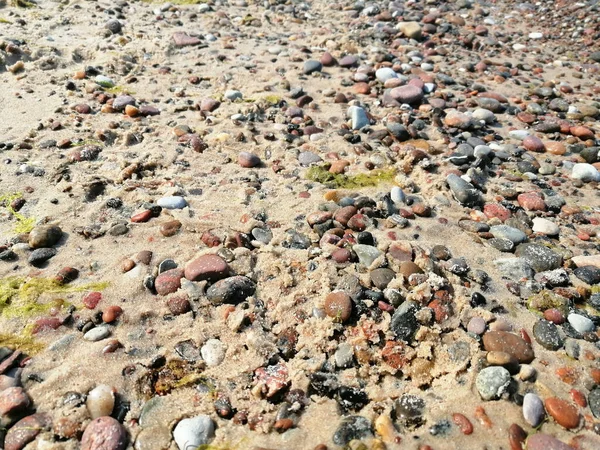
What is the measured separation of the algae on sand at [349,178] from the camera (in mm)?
4188

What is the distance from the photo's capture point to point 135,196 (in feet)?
12.7

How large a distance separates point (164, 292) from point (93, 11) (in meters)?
5.89

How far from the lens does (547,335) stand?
2.83 m

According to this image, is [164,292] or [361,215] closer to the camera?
[164,292]

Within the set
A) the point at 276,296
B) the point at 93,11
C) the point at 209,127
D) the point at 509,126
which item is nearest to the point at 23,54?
the point at 93,11

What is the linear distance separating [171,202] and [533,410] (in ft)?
9.11

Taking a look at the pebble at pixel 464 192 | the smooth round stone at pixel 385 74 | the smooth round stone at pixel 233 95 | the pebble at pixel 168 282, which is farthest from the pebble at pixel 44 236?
the smooth round stone at pixel 385 74

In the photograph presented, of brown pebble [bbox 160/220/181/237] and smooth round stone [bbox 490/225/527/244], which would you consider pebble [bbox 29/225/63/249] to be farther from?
smooth round stone [bbox 490/225/527/244]

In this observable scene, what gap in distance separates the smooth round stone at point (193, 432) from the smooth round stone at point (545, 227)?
279 cm

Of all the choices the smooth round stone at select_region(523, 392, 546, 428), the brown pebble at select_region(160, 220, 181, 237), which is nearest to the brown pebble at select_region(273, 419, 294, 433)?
the smooth round stone at select_region(523, 392, 546, 428)

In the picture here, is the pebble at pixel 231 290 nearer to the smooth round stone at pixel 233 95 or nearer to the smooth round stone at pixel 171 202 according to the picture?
the smooth round stone at pixel 171 202

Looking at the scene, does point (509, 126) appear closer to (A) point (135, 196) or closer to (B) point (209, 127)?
(B) point (209, 127)

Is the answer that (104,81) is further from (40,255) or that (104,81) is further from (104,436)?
(104,436)

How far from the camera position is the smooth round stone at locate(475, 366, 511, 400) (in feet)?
8.28
